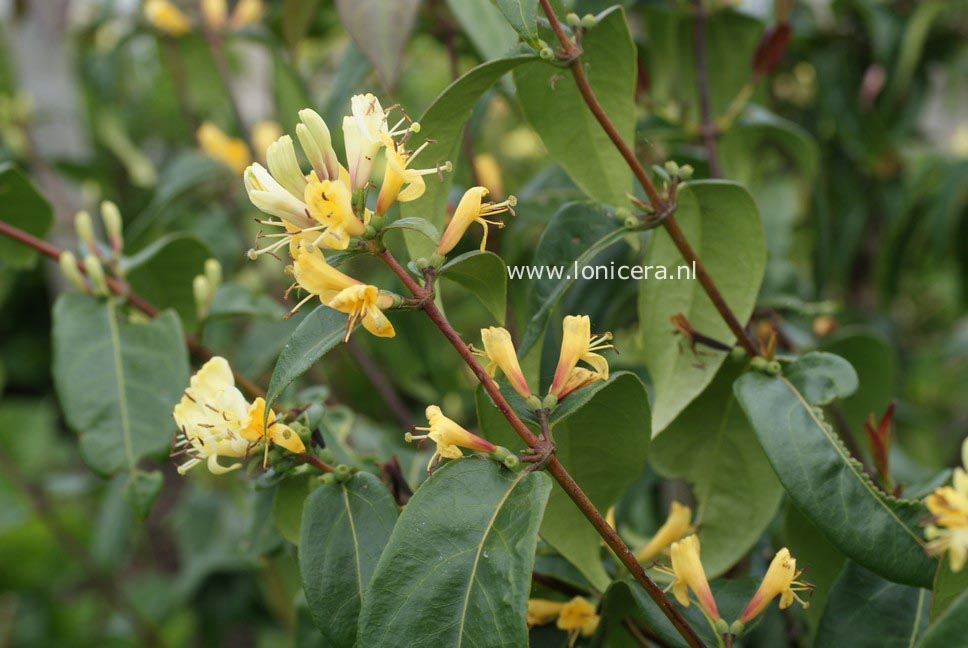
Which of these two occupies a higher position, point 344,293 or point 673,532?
point 344,293

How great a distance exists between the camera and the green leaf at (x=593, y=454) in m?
0.57

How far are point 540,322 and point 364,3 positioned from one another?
1.15 ft

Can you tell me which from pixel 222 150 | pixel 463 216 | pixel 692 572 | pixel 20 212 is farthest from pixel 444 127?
pixel 222 150

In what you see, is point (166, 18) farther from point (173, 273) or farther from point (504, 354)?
point (504, 354)

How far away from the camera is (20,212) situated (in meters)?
0.84

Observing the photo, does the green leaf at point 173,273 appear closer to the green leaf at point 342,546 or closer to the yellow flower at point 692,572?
the green leaf at point 342,546

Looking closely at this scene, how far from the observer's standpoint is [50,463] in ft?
6.86

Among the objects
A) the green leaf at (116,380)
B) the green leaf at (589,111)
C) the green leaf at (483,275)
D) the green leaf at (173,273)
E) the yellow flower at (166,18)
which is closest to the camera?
the green leaf at (483,275)

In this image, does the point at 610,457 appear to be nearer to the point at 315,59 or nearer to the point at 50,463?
the point at 315,59

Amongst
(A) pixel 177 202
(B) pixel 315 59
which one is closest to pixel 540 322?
(A) pixel 177 202

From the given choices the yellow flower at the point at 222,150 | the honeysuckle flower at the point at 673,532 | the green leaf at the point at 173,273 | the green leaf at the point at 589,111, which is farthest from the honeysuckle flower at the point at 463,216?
the yellow flower at the point at 222,150

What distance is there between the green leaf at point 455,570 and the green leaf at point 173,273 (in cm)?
48

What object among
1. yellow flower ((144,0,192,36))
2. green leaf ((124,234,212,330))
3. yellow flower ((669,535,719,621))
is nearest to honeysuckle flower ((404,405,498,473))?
yellow flower ((669,535,719,621))

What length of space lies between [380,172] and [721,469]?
1.05 meters
